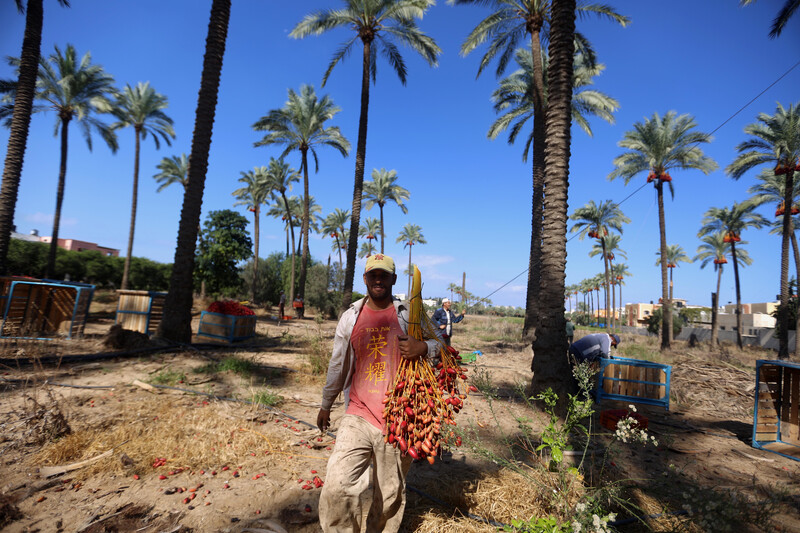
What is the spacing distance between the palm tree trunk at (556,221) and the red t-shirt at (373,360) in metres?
5.04

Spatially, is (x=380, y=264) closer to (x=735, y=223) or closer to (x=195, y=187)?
(x=195, y=187)

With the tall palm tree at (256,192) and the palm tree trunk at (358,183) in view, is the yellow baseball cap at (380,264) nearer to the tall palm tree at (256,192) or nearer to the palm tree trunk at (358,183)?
the palm tree trunk at (358,183)

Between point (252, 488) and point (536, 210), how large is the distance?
47.8 ft

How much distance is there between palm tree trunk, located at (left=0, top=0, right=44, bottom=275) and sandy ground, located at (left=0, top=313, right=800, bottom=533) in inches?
278

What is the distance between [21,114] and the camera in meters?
11.4

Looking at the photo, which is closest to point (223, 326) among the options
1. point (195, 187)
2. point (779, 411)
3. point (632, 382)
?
point (195, 187)

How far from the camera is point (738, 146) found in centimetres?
2155

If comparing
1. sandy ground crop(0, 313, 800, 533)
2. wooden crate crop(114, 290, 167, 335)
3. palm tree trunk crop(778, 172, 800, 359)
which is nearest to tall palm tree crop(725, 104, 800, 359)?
palm tree trunk crop(778, 172, 800, 359)

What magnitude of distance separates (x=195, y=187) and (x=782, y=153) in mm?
27855

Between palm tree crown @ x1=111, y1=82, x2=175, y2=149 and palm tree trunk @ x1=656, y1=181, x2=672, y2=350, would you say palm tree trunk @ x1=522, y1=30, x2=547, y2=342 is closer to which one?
palm tree trunk @ x1=656, y1=181, x2=672, y2=350

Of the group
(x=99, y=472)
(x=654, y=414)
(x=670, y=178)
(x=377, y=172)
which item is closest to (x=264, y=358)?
(x=99, y=472)

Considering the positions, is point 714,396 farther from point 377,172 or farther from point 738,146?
point 377,172

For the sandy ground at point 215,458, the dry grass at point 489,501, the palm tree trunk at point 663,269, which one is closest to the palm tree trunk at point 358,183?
the sandy ground at point 215,458

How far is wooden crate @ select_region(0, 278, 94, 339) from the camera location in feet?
33.4
